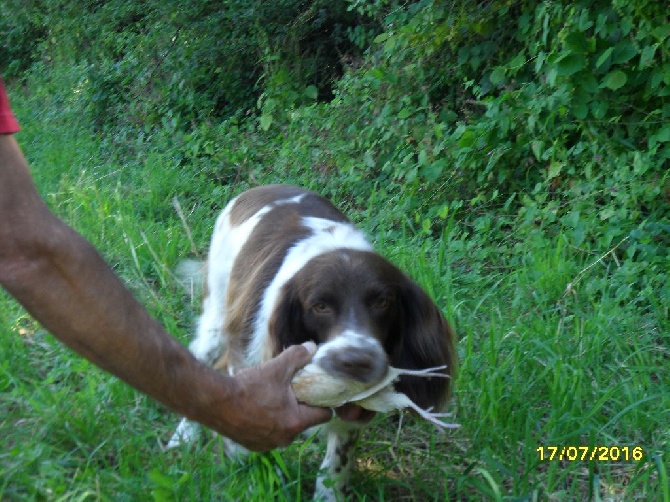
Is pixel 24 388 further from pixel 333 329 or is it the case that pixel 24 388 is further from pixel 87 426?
pixel 333 329

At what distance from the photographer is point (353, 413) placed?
2717 millimetres

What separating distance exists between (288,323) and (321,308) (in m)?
0.18

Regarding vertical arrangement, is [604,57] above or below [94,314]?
below

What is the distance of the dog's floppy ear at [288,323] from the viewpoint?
3.12 m

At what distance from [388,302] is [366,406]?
1.72 feet

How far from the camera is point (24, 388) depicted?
3.41m

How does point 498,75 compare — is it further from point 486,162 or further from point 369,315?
point 369,315

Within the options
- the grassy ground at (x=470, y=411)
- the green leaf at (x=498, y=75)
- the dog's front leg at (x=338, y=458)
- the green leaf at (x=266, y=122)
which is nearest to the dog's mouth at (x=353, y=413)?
the dog's front leg at (x=338, y=458)

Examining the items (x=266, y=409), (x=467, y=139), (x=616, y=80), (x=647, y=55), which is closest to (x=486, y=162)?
(x=467, y=139)

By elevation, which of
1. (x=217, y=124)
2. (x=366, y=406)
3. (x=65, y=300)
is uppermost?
(x=65, y=300)

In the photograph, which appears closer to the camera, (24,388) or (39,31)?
(24,388)

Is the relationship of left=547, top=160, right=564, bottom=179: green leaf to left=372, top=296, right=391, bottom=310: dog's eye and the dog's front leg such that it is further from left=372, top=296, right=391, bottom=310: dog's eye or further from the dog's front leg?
the dog's front leg

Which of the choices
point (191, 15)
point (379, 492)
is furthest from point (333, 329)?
point (191, 15)

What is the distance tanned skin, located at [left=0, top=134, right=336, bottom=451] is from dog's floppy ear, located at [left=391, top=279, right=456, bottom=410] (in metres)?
1.26
